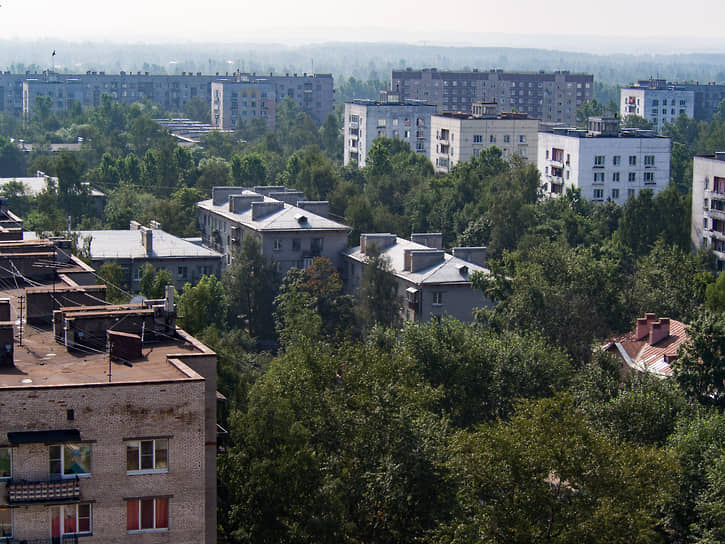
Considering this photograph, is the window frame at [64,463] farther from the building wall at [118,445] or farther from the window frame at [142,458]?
the window frame at [142,458]

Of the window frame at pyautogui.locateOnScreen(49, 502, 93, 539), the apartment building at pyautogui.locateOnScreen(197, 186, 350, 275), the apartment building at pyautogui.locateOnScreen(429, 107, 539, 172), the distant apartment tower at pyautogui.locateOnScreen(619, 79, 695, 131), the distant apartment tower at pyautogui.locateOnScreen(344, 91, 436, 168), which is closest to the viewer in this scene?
the window frame at pyautogui.locateOnScreen(49, 502, 93, 539)

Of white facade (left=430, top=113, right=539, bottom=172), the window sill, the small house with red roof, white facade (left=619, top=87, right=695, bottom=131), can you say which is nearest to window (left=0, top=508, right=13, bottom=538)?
the window sill

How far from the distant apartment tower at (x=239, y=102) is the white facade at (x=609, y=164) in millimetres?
78119

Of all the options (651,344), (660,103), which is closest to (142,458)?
(651,344)

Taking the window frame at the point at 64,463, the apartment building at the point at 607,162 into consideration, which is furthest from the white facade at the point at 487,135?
the window frame at the point at 64,463

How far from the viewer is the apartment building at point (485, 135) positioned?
97.4m

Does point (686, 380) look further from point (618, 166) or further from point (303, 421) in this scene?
point (618, 166)

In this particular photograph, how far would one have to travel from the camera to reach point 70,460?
64.1ft

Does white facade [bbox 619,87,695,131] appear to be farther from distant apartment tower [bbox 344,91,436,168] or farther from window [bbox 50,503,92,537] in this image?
window [bbox 50,503,92,537]

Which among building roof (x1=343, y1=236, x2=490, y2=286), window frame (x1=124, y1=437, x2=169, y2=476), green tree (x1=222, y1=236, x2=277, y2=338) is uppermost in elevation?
window frame (x1=124, y1=437, x2=169, y2=476)

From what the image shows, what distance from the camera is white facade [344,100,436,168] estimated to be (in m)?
112

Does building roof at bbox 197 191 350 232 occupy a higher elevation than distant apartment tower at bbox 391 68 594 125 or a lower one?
lower

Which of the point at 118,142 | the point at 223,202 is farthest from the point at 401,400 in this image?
the point at 118,142

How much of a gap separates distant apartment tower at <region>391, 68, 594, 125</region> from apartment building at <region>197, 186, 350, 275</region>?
8860 centimetres
